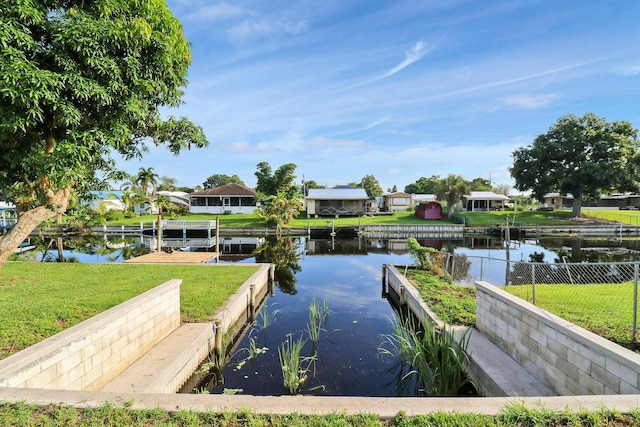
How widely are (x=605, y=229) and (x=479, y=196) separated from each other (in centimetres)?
1580

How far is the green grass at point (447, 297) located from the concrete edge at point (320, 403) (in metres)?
3.34

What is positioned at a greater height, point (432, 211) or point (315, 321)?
point (432, 211)

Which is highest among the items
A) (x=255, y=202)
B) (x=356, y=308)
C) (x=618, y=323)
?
(x=255, y=202)

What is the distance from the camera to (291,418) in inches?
111

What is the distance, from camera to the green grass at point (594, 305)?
17.6ft

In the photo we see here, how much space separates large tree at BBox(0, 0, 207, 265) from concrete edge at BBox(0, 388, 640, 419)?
3.78m

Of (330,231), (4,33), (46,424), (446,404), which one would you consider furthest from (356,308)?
(330,231)

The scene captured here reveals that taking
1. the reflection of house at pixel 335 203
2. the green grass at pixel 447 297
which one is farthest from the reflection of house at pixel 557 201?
the green grass at pixel 447 297

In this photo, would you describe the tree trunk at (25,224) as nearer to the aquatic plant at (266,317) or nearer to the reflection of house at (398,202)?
the aquatic plant at (266,317)

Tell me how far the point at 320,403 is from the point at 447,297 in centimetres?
702

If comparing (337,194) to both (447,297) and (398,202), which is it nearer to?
(398,202)

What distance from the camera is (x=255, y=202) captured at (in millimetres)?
46688

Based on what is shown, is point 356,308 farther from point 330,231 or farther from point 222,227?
point 222,227

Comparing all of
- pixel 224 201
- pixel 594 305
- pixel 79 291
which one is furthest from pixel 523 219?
pixel 79 291
